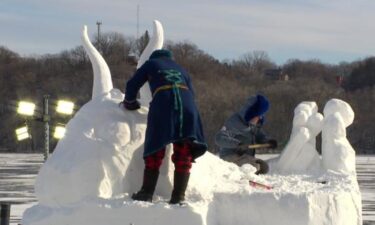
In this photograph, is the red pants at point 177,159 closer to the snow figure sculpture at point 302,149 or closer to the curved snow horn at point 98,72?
the curved snow horn at point 98,72

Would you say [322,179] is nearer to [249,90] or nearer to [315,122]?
[315,122]

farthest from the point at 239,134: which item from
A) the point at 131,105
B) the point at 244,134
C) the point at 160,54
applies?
the point at 131,105

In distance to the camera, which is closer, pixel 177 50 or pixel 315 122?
pixel 315 122

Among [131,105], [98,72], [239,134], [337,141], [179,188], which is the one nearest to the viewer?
[179,188]

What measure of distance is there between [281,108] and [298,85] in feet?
32.3

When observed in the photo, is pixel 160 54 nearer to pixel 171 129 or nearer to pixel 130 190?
pixel 171 129

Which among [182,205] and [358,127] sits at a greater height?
[182,205]

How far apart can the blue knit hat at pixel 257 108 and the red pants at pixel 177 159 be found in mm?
3164

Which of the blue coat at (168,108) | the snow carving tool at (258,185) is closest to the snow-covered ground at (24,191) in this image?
the snow carving tool at (258,185)

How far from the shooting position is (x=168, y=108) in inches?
216

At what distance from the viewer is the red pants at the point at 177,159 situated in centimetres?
544

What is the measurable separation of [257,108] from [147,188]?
340 cm

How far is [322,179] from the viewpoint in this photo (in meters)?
7.28

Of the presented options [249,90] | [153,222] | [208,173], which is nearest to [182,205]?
[153,222]
